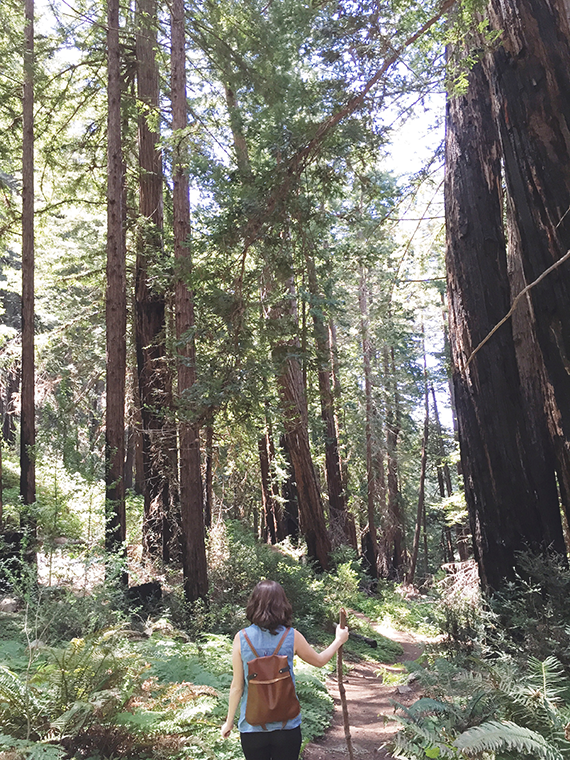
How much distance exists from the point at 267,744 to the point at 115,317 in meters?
7.98

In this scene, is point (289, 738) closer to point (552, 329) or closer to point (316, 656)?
point (316, 656)

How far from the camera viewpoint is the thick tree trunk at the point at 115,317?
906cm

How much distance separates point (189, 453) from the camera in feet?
29.3

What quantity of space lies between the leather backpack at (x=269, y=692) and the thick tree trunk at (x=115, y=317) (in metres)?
6.22

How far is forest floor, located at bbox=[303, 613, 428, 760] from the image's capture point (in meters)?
4.95

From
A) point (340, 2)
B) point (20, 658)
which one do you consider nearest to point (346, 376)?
point (340, 2)

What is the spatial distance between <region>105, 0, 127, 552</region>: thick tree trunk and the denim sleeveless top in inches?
241

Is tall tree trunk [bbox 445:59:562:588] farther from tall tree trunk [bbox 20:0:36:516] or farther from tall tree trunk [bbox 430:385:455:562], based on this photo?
tall tree trunk [bbox 430:385:455:562]

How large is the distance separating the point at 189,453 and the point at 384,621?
8639 mm

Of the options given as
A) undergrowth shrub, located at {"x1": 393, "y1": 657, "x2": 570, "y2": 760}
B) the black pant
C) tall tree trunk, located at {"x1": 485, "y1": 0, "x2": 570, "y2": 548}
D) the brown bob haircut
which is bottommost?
undergrowth shrub, located at {"x1": 393, "y1": 657, "x2": 570, "y2": 760}

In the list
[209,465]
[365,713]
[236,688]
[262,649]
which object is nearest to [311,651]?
[262,649]

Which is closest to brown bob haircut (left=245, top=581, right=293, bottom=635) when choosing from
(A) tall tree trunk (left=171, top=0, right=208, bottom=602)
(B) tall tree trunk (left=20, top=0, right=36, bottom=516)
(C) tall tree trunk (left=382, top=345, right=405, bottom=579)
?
(A) tall tree trunk (left=171, top=0, right=208, bottom=602)

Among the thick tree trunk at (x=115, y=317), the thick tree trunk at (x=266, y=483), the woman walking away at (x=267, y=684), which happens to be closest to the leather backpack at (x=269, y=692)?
the woman walking away at (x=267, y=684)

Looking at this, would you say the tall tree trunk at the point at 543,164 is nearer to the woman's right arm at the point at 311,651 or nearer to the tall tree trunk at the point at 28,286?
the woman's right arm at the point at 311,651
